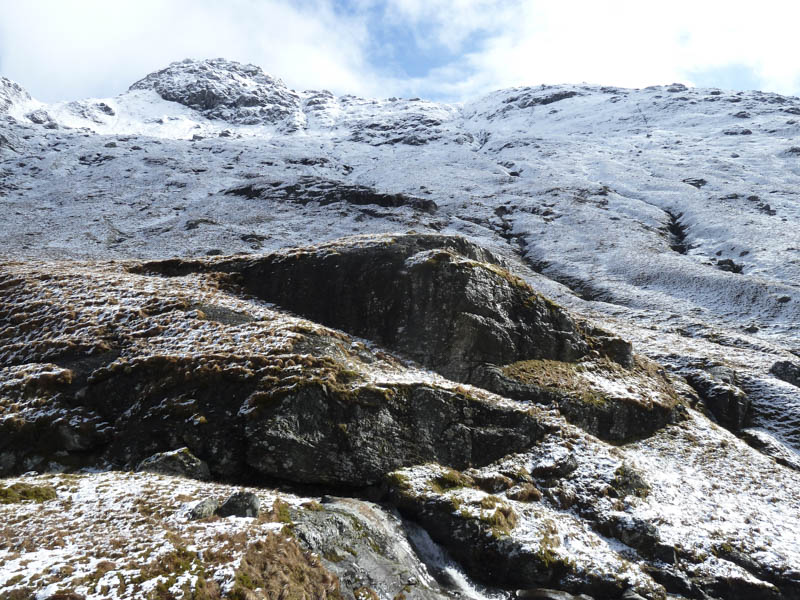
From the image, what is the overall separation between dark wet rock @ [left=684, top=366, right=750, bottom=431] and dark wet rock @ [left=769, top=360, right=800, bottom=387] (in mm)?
3385

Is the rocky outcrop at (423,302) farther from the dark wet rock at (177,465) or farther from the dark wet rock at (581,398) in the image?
the dark wet rock at (177,465)

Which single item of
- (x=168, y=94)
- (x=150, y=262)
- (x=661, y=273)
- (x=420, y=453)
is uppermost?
(x=168, y=94)

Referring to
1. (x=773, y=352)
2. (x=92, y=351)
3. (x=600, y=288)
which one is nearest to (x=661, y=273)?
(x=600, y=288)

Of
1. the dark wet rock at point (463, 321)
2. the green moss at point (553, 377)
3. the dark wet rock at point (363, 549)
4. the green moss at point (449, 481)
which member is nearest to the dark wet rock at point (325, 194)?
the dark wet rock at point (463, 321)

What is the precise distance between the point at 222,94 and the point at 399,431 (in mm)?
197826

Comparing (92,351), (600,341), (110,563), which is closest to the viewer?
(110,563)

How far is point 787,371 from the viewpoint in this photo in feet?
86.5

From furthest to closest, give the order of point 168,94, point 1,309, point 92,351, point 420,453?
point 168,94, point 1,309, point 92,351, point 420,453

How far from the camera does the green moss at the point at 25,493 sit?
1031cm

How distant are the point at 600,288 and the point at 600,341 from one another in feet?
96.6

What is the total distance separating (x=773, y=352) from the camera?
32.5 m

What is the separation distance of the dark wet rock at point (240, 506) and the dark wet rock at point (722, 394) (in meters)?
22.2

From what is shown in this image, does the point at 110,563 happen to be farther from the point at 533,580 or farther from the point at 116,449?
the point at 533,580

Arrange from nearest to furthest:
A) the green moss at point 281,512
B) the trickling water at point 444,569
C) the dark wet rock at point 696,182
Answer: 1. the green moss at point 281,512
2. the trickling water at point 444,569
3. the dark wet rock at point 696,182
